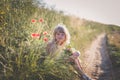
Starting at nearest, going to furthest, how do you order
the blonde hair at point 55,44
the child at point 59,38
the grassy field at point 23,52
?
the grassy field at point 23,52
the blonde hair at point 55,44
the child at point 59,38

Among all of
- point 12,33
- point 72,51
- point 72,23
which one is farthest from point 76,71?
point 72,23

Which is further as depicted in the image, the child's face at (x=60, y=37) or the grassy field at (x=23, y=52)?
the child's face at (x=60, y=37)

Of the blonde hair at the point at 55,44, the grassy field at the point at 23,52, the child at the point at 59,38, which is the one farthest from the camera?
the child at the point at 59,38

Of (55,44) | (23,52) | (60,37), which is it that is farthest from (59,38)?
(23,52)

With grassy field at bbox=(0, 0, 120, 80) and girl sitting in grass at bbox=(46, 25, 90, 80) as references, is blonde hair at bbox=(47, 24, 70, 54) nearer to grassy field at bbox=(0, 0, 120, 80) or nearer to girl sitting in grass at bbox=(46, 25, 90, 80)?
girl sitting in grass at bbox=(46, 25, 90, 80)

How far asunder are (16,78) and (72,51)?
5.98 ft

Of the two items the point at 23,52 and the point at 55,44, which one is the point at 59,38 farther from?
the point at 23,52

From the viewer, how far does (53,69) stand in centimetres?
600

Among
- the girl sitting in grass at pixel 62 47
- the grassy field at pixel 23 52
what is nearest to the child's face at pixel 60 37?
the girl sitting in grass at pixel 62 47

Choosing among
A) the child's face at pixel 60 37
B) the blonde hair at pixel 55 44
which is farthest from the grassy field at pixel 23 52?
the child's face at pixel 60 37

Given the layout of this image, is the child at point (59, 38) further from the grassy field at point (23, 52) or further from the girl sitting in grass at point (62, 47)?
the grassy field at point (23, 52)

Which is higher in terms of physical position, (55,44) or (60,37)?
(60,37)

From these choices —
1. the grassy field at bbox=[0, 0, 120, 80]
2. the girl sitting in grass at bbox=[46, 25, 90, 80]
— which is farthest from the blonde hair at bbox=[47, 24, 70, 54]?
the grassy field at bbox=[0, 0, 120, 80]

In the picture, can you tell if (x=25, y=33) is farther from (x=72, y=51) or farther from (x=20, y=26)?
(x=72, y=51)
